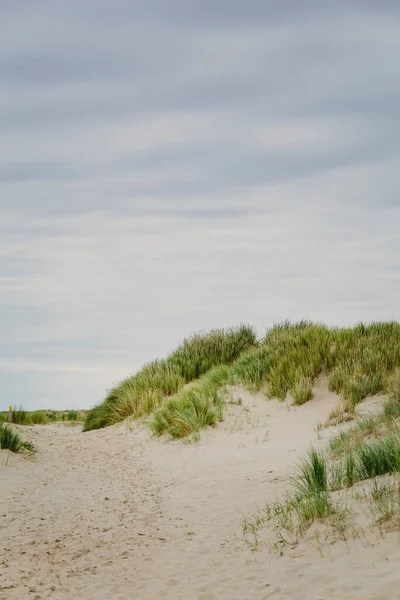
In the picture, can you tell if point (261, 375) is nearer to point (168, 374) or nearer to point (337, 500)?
point (168, 374)

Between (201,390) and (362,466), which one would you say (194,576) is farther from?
(201,390)

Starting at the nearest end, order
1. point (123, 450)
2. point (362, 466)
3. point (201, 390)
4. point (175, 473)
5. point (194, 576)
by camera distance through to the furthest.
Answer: point (194, 576) < point (362, 466) < point (175, 473) < point (123, 450) < point (201, 390)

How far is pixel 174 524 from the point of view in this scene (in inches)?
317

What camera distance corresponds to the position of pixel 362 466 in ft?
24.8

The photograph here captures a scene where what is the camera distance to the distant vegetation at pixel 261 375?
1398 cm

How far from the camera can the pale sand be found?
18.0ft

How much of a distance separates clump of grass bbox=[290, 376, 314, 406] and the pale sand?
169mm

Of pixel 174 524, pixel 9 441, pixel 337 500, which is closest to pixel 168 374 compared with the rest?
pixel 9 441

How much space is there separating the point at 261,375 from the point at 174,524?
26.7 ft

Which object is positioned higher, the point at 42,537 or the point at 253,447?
the point at 253,447

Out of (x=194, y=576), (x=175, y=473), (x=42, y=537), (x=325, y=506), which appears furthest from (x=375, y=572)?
(x=175, y=473)

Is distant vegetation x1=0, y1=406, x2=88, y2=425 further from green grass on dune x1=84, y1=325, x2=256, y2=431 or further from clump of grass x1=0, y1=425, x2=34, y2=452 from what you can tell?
clump of grass x1=0, y1=425, x2=34, y2=452

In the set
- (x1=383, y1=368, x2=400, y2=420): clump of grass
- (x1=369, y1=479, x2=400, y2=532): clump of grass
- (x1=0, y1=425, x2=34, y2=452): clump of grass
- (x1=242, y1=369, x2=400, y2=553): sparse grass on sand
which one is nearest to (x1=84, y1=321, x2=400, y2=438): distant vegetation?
(x1=383, y1=368, x2=400, y2=420): clump of grass

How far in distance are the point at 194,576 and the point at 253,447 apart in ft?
20.6
